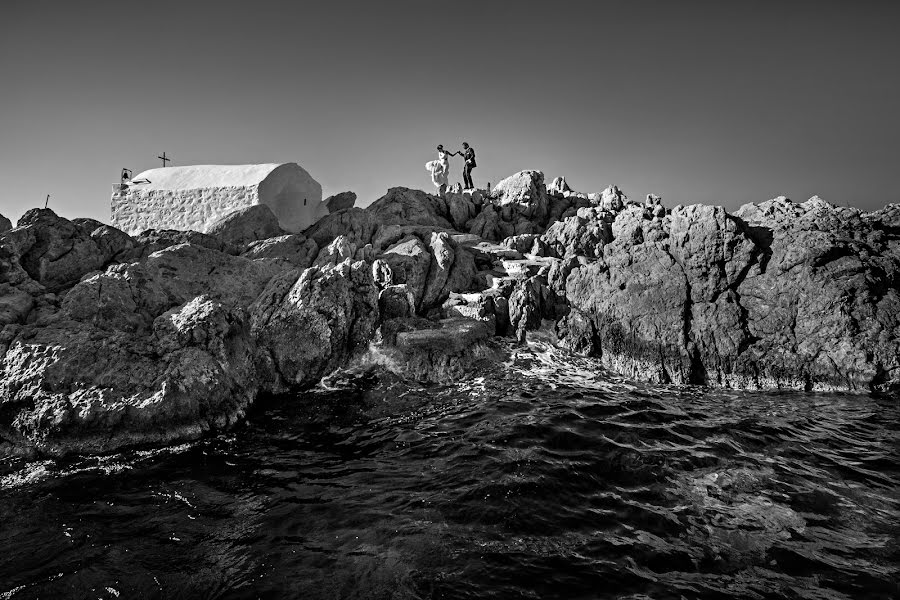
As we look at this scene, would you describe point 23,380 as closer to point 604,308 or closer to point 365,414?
point 365,414

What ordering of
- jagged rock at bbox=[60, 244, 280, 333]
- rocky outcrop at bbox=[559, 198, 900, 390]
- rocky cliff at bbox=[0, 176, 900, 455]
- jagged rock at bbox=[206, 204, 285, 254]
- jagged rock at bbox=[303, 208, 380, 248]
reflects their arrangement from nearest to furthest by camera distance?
rocky cliff at bbox=[0, 176, 900, 455] → jagged rock at bbox=[60, 244, 280, 333] → rocky outcrop at bbox=[559, 198, 900, 390] → jagged rock at bbox=[206, 204, 285, 254] → jagged rock at bbox=[303, 208, 380, 248]

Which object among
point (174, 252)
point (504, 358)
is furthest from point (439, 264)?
point (174, 252)

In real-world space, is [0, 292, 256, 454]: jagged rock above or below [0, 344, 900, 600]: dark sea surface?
above

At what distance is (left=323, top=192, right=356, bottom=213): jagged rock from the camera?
39094 millimetres

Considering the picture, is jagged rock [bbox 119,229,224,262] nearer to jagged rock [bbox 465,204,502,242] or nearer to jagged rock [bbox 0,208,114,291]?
jagged rock [bbox 0,208,114,291]

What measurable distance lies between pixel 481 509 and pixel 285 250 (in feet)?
82.2

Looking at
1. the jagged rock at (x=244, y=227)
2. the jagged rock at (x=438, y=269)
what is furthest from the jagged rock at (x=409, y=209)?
the jagged rock at (x=244, y=227)

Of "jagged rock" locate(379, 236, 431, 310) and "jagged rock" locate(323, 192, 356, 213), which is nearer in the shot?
"jagged rock" locate(379, 236, 431, 310)

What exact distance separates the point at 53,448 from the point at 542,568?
12865mm

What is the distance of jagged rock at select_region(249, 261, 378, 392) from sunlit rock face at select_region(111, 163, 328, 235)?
17.8m

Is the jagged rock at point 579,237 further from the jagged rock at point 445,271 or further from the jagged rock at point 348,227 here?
the jagged rock at point 348,227

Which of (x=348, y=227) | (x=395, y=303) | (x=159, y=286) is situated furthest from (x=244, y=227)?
(x=395, y=303)

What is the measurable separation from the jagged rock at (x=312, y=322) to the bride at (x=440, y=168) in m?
25.6

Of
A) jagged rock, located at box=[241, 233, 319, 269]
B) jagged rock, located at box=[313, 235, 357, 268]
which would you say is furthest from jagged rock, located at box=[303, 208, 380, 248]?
jagged rock, located at box=[313, 235, 357, 268]
